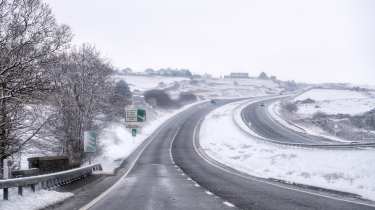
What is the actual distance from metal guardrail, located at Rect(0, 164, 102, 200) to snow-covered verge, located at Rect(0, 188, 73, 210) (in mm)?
257

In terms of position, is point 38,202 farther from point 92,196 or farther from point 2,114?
point 2,114

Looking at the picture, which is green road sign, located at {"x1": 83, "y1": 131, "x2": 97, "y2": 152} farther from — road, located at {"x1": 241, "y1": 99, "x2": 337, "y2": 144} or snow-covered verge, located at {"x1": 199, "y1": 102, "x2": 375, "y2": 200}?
road, located at {"x1": 241, "y1": 99, "x2": 337, "y2": 144}

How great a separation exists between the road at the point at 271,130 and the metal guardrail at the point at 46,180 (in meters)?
39.5

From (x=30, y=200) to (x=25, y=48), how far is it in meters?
9.68

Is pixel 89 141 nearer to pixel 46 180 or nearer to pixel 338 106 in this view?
pixel 46 180

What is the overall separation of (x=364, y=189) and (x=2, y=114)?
15876 mm

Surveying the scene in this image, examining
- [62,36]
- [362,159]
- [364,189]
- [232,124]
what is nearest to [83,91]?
[62,36]

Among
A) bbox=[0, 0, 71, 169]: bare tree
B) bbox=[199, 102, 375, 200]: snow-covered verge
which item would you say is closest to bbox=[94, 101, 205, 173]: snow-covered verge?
bbox=[199, 102, 375, 200]: snow-covered verge

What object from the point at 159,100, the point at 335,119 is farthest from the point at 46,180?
the point at 159,100

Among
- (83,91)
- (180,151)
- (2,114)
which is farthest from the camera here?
(180,151)

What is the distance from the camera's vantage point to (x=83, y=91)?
4622 centimetres

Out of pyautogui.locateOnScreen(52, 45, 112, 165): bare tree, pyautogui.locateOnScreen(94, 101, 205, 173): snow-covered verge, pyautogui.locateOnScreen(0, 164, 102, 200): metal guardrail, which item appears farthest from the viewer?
pyautogui.locateOnScreen(94, 101, 205, 173): snow-covered verge

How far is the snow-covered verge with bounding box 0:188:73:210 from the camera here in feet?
→ 43.4

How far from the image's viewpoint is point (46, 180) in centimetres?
1833
